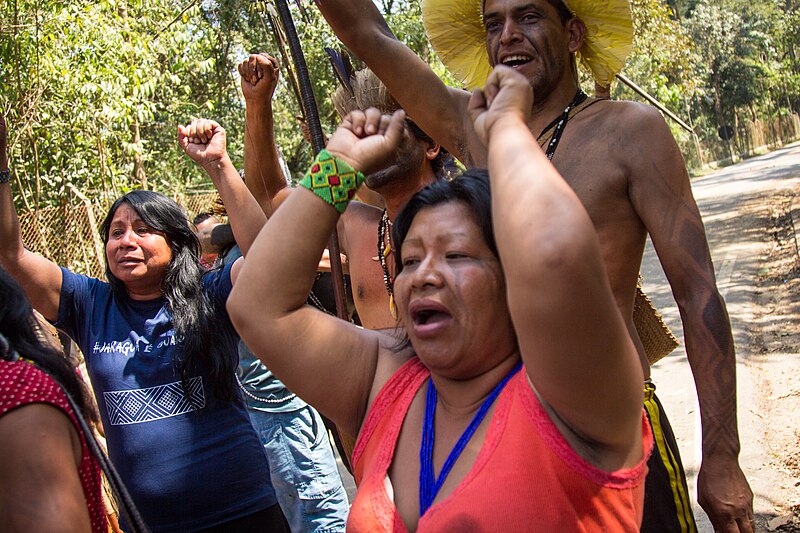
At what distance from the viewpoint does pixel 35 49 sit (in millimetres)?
9008

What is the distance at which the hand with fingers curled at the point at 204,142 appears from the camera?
3029 millimetres

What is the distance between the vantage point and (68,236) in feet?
31.5

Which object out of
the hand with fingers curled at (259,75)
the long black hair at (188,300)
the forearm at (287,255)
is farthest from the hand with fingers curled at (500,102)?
the long black hair at (188,300)

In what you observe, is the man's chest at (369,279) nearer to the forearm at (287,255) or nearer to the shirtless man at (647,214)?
the shirtless man at (647,214)

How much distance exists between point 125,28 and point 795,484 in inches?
355

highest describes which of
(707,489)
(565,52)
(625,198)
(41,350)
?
(565,52)

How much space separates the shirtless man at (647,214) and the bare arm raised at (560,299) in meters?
0.86

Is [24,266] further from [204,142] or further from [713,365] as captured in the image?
[713,365]

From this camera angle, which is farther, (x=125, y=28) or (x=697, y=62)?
(x=697, y=62)

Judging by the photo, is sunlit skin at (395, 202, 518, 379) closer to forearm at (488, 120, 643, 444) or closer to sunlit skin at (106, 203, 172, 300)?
forearm at (488, 120, 643, 444)

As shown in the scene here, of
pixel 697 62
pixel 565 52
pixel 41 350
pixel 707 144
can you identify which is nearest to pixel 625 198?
pixel 565 52

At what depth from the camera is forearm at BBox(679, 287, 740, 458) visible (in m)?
2.35

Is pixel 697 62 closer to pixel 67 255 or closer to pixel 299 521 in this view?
pixel 67 255

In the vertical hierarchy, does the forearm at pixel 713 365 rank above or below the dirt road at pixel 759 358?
above
